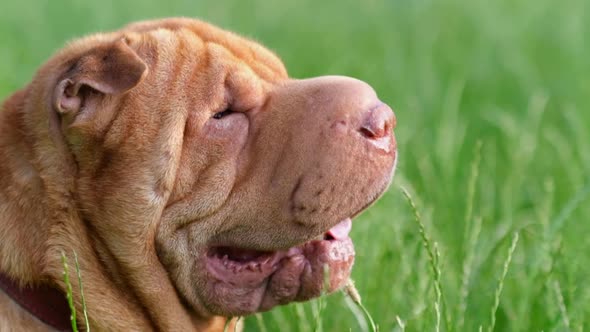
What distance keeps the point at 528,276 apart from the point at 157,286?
160 cm

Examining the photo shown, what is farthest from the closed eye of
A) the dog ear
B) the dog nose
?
the dog nose

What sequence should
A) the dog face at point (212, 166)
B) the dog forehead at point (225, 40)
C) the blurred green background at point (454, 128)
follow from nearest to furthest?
the dog face at point (212, 166)
the dog forehead at point (225, 40)
the blurred green background at point (454, 128)

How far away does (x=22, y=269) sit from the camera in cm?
338

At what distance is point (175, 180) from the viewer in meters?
3.56

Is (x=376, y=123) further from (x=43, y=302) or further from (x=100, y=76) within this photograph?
(x=43, y=302)

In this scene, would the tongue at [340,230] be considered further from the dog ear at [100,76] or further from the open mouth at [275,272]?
the dog ear at [100,76]

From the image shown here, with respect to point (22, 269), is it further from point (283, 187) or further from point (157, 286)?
point (283, 187)

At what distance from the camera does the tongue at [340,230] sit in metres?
3.85

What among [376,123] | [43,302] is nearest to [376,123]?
[376,123]

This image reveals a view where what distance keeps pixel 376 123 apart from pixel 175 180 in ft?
2.37

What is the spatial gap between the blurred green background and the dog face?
0.36 metres

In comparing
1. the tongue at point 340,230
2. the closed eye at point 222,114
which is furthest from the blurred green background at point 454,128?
the closed eye at point 222,114

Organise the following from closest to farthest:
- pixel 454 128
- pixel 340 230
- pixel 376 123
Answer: pixel 376 123, pixel 340 230, pixel 454 128

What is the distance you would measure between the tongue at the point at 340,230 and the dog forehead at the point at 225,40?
0.60 meters
